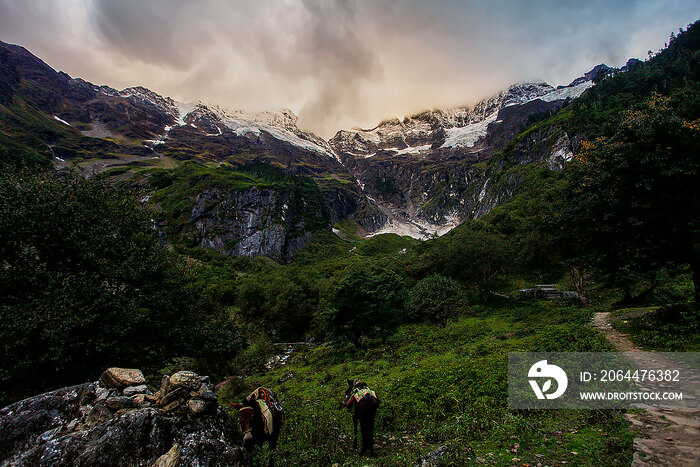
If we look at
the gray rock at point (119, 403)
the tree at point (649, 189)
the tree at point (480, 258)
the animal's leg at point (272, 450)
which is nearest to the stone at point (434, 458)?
the animal's leg at point (272, 450)

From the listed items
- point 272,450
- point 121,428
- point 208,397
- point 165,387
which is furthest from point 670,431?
point 121,428

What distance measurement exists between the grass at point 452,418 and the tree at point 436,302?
10546 mm

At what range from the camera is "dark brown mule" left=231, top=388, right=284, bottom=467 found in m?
8.12

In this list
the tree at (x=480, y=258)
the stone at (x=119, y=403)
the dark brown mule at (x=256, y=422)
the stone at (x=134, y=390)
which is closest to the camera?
Answer: the stone at (x=119, y=403)

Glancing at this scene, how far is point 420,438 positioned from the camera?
30.0 feet

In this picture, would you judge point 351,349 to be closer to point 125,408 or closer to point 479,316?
point 479,316

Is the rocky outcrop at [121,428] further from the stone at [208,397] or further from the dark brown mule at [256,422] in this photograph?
the dark brown mule at [256,422]

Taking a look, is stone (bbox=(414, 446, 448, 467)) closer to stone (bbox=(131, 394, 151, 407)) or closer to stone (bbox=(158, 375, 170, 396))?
stone (bbox=(158, 375, 170, 396))

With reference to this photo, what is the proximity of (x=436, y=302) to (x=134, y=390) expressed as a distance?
102 feet

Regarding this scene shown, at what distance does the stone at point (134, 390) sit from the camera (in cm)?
729

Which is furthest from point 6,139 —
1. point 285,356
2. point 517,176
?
point 517,176

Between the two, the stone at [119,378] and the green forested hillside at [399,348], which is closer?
the stone at [119,378]

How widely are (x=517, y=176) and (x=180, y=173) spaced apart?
200191 mm

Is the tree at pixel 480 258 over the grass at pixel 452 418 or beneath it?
over
